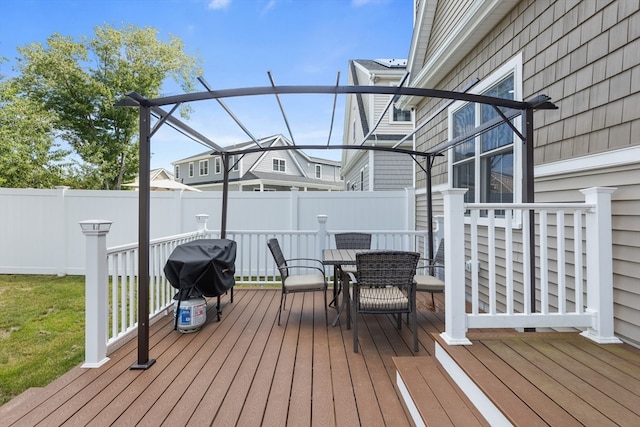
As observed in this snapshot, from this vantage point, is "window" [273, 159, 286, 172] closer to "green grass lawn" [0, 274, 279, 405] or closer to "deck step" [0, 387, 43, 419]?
"green grass lawn" [0, 274, 279, 405]

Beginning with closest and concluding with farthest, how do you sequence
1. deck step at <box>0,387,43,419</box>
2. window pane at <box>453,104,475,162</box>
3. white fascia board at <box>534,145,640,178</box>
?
deck step at <box>0,387,43,419</box>, white fascia board at <box>534,145,640,178</box>, window pane at <box>453,104,475,162</box>

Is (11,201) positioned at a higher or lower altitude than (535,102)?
lower

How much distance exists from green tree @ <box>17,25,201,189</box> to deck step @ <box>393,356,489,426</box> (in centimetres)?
1281

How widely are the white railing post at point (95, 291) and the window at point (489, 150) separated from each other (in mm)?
3892

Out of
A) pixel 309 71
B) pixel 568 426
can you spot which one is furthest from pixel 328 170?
pixel 568 426

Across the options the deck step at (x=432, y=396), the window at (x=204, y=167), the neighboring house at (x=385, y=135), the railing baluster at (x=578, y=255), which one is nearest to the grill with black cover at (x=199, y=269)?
the deck step at (x=432, y=396)

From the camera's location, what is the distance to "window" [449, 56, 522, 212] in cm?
362

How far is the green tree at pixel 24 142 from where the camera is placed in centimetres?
898

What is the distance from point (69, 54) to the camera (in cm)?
1123

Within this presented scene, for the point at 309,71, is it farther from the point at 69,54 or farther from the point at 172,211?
the point at 172,211

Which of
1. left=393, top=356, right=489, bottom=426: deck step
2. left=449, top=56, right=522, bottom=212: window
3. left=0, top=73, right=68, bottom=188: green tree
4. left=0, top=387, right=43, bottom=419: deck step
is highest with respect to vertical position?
left=0, top=73, right=68, bottom=188: green tree

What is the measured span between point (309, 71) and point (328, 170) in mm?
7528

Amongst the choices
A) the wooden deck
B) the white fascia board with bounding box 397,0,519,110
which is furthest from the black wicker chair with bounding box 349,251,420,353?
the white fascia board with bounding box 397,0,519,110

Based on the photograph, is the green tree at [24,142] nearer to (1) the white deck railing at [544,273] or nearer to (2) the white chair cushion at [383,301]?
(2) the white chair cushion at [383,301]
